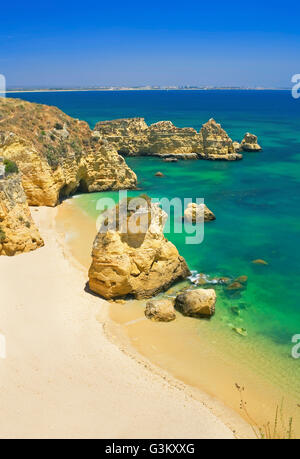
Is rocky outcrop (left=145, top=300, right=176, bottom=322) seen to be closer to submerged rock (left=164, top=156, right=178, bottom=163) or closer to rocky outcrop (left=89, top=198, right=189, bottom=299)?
rocky outcrop (left=89, top=198, right=189, bottom=299)

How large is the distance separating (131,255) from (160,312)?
3149mm

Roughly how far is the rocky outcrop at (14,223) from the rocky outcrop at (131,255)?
5937 mm

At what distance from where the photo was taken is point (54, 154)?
112 feet

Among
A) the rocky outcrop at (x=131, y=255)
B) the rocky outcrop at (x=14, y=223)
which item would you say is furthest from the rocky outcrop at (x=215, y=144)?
the rocky outcrop at (x=131, y=255)

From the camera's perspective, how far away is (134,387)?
13.3 m

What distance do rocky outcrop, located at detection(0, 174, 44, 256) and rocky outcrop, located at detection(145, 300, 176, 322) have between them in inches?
356

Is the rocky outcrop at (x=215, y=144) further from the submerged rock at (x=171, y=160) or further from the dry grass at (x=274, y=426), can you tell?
the dry grass at (x=274, y=426)

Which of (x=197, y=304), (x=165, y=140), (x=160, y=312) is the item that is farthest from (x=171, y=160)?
(x=160, y=312)

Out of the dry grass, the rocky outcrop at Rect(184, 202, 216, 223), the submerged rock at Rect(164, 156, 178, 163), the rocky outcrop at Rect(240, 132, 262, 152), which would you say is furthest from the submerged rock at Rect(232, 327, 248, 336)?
the rocky outcrop at Rect(240, 132, 262, 152)

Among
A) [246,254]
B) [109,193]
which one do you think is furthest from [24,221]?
[109,193]

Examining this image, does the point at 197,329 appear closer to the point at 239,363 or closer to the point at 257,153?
the point at 239,363

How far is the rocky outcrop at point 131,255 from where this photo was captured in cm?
1855

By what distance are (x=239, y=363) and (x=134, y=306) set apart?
5618 mm

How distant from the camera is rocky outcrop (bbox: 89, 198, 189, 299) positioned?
18547 mm
